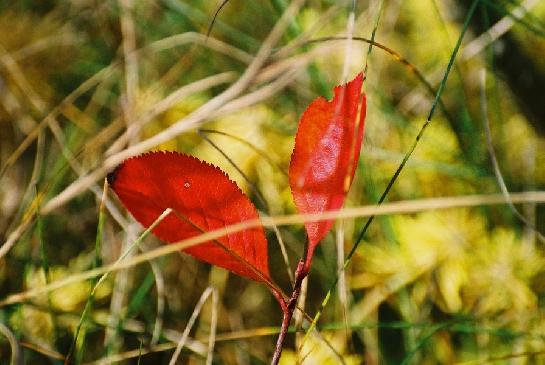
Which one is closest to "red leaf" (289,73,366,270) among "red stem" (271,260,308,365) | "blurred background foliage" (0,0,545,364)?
"red stem" (271,260,308,365)

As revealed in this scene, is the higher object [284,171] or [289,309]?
[284,171]

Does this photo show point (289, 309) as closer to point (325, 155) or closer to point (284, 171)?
point (325, 155)

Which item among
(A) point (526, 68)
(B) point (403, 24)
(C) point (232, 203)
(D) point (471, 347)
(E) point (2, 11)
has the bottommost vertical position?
(D) point (471, 347)

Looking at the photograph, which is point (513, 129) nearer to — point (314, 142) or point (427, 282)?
point (427, 282)

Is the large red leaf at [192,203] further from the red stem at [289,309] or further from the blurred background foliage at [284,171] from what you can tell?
the blurred background foliage at [284,171]

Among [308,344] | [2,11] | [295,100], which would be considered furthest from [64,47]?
[308,344]

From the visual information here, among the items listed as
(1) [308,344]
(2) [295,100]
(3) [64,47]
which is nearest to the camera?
(1) [308,344]

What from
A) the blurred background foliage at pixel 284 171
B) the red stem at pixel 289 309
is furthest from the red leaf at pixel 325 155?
the blurred background foliage at pixel 284 171

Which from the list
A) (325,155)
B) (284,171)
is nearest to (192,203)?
(325,155)
